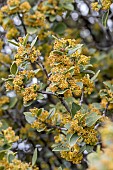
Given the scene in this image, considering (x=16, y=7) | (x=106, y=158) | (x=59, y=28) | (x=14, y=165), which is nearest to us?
(x=106, y=158)

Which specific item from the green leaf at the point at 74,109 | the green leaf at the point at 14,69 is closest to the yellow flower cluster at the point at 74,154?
the green leaf at the point at 74,109

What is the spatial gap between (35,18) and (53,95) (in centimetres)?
45

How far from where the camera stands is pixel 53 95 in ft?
5.59

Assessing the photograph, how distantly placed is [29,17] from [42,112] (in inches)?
24.0

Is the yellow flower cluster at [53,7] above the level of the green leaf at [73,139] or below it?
above

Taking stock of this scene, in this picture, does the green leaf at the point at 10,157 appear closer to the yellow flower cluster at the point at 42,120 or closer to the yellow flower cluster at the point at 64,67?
the yellow flower cluster at the point at 42,120

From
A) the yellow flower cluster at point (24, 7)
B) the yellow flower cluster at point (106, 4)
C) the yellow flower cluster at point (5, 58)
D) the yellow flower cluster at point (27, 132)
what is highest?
the yellow flower cluster at point (24, 7)

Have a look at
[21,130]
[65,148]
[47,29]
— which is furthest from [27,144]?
[65,148]

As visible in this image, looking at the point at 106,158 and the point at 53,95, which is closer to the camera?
the point at 106,158

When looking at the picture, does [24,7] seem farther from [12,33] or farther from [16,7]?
[12,33]

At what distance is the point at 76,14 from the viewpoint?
256 centimetres

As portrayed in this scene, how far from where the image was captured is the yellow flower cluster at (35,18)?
195 cm

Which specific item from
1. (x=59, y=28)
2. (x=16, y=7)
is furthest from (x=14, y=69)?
(x=59, y=28)

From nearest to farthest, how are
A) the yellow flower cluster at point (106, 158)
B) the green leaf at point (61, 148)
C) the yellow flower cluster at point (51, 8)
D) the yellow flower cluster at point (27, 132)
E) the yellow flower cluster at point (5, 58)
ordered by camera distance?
the yellow flower cluster at point (106, 158), the green leaf at point (61, 148), the yellow flower cluster at point (51, 8), the yellow flower cluster at point (27, 132), the yellow flower cluster at point (5, 58)
